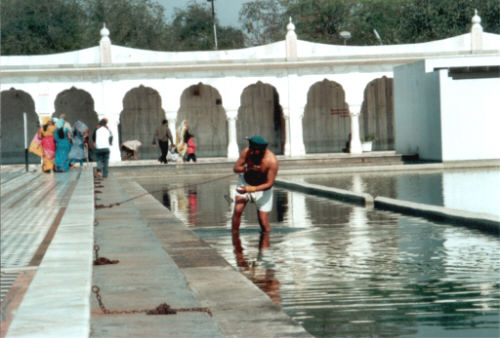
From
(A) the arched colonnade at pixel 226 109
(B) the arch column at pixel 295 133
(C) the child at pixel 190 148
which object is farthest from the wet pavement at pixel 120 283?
(B) the arch column at pixel 295 133

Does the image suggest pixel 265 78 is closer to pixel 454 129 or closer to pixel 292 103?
pixel 292 103

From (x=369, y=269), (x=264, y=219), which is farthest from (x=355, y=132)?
(x=369, y=269)

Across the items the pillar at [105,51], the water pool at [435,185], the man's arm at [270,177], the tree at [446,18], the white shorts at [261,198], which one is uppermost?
the tree at [446,18]

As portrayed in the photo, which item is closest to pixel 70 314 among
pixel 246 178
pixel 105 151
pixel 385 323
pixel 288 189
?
pixel 385 323

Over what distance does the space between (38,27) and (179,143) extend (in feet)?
110

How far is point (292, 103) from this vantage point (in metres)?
34.3

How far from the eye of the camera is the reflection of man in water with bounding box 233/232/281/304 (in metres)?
6.92

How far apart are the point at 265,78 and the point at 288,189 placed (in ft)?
48.8

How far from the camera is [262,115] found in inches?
1483

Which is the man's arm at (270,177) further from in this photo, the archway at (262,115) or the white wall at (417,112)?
the archway at (262,115)

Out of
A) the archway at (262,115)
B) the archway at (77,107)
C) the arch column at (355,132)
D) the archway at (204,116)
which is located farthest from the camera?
the archway at (262,115)

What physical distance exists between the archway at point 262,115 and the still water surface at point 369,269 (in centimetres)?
2377

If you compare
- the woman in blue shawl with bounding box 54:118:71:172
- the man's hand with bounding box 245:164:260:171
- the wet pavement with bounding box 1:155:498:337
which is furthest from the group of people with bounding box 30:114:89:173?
the man's hand with bounding box 245:164:260:171

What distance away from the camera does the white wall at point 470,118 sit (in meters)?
26.9
